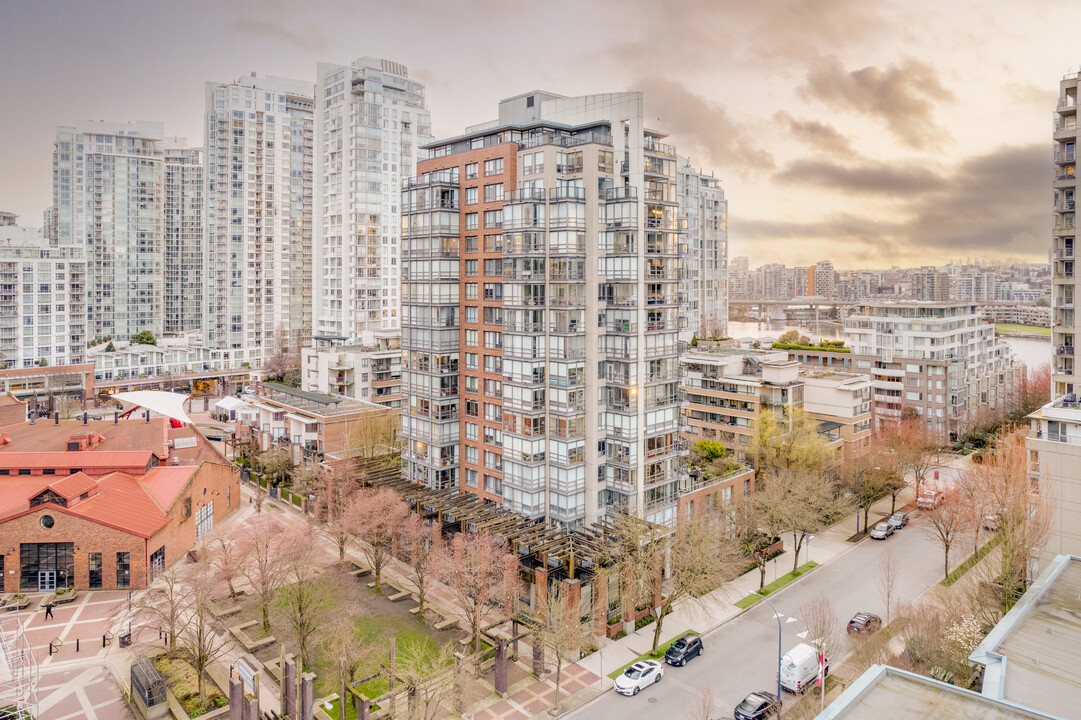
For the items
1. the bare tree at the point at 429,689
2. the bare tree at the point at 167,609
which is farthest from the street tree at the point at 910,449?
the bare tree at the point at 167,609

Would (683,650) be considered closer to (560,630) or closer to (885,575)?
(560,630)

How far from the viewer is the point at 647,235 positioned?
5006 cm

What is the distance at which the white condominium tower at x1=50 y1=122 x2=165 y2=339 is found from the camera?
15100cm

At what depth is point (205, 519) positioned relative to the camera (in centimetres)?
6309

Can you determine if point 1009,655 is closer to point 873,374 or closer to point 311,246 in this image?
point 873,374

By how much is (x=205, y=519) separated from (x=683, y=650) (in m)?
46.1

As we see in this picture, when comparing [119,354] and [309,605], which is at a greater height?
[119,354]

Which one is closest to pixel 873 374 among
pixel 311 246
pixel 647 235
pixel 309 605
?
pixel 647 235

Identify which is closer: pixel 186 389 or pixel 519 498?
pixel 519 498

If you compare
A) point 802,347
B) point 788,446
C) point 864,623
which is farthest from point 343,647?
point 802,347

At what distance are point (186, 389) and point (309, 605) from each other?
111 meters

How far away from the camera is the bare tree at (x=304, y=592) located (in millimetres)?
40188

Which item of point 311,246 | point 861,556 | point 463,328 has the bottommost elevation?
point 861,556

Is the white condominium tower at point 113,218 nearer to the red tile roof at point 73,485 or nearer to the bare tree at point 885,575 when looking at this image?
the red tile roof at point 73,485
